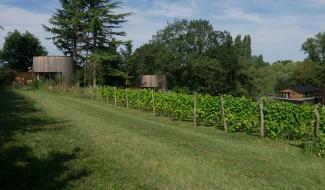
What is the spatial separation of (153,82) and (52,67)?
2373cm

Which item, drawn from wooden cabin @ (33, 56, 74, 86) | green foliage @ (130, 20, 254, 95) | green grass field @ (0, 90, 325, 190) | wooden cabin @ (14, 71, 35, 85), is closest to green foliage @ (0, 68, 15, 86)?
wooden cabin @ (14, 71, 35, 85)

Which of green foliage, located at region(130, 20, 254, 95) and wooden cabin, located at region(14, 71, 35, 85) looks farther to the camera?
green foliage, located at region(130, 20, 254, 95)

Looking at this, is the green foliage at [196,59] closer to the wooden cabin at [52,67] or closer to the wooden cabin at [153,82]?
the wooden cabin at [153,82]

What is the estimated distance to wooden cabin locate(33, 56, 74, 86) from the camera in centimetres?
6062

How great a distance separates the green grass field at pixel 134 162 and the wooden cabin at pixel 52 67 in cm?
4618

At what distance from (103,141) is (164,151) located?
174 centimetres

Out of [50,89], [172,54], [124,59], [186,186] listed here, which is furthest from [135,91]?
[172,54]

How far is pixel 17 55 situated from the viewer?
3233 inches

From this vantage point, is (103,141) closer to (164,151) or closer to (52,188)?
(164,151)

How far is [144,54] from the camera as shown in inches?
3580

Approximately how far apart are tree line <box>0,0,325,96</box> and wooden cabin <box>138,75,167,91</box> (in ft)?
4.82

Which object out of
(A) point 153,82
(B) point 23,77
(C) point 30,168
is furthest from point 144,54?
(C) point 30,168

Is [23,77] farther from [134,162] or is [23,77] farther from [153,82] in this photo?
[134,162]

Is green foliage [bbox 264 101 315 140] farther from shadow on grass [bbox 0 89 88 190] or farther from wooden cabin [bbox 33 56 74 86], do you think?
wooden cabin [bbox 33 56 74 86]
